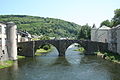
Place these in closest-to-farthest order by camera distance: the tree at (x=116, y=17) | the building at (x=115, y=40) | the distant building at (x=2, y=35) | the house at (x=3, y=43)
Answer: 1. the house at (x=3, y=43)
2. the distant building at (x=2, y=35)
3. the building at (x=115, y=40)
4. the tree at (x=116, y=17)

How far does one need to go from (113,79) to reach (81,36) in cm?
9125

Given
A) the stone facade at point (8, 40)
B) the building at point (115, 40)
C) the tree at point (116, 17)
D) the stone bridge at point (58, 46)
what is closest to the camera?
the stone facade at point (8, 40)

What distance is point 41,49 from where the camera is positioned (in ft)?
322

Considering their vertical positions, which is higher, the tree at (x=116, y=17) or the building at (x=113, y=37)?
the tree at (x=116, y=17)

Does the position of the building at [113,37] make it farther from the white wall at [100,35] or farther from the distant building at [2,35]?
the distant building at [2,35]

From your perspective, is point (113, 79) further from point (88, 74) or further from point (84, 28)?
point (84, 28)

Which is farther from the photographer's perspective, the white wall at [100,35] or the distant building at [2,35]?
the white wall at [100,35]

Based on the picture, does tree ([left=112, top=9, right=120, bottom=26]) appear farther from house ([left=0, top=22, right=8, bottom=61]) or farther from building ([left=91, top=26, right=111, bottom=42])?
house ([left=0, top=22, right=8, bottom=61])

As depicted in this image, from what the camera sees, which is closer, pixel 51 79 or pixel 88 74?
pixel 51 79

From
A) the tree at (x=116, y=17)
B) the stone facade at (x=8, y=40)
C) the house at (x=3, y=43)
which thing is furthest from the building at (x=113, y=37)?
the house at (x=3, y=43)

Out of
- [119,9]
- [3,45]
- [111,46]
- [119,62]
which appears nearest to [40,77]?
[3,45]

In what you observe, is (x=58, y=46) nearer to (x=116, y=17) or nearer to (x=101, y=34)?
(x=101, y=34)

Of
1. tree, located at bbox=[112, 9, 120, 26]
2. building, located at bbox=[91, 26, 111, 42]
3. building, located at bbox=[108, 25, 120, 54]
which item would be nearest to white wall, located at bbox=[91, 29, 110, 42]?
building, located at bbox=[91, 26, 111, 42]

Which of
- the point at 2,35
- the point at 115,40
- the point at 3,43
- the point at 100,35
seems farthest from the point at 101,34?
the point at 2,35
